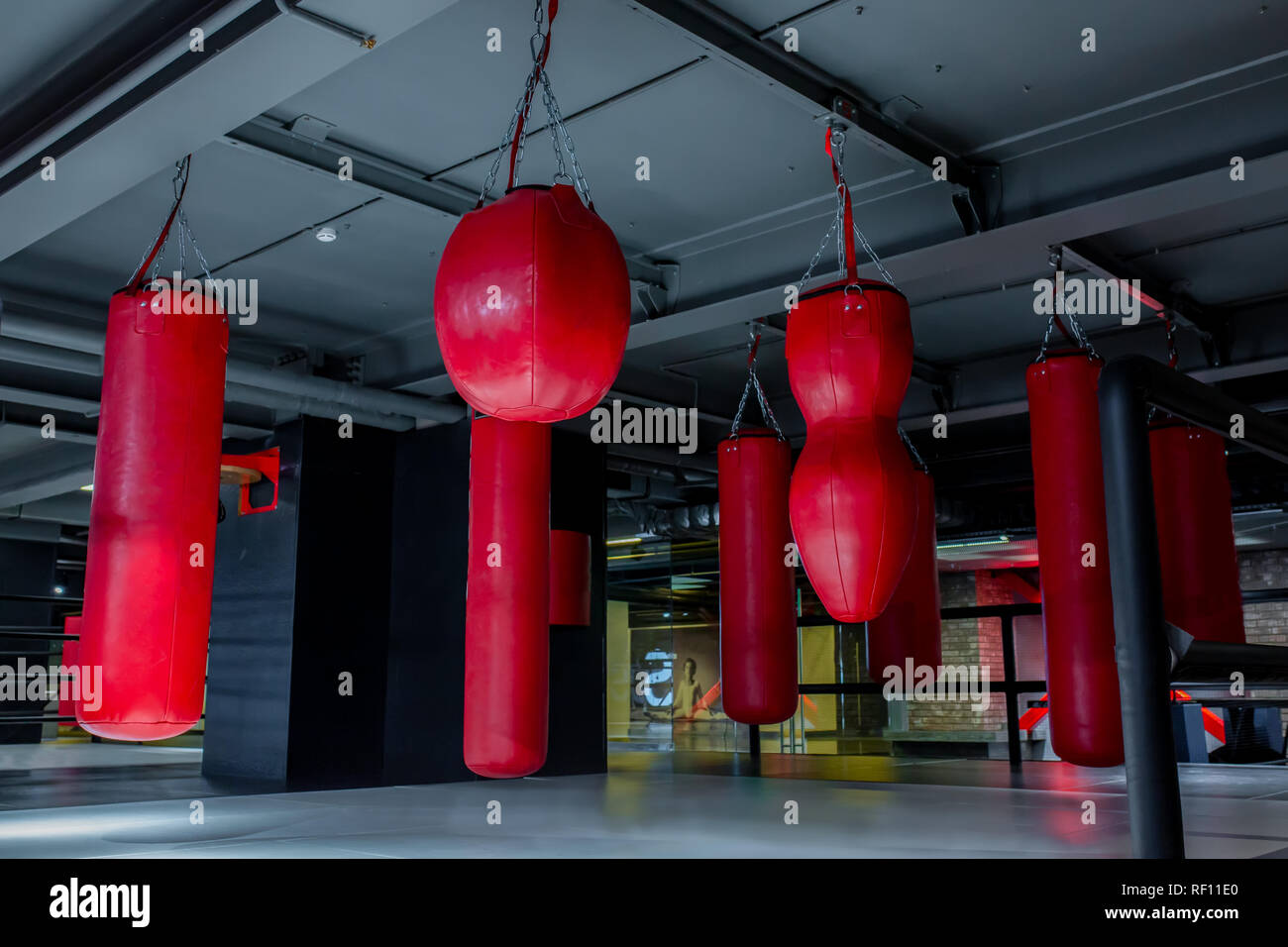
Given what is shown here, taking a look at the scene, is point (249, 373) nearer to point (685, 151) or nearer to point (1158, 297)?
point (685, 151)

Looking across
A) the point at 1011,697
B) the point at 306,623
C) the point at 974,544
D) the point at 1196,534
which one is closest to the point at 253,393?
the point at 306,623

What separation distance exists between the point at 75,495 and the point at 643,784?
7.78 meters

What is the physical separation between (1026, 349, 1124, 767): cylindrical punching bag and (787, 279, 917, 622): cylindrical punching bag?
1.84 ft

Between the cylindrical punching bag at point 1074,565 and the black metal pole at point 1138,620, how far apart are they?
7.51 ft

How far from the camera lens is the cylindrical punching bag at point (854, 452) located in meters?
3.20

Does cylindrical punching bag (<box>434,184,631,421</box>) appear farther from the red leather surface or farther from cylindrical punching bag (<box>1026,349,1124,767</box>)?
the red leather surface

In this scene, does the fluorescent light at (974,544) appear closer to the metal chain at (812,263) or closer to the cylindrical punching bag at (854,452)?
the metal chain at (812,263)

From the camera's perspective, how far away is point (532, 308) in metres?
2.40

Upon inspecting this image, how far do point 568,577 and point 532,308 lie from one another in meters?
4.59

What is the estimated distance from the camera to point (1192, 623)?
3777 mm

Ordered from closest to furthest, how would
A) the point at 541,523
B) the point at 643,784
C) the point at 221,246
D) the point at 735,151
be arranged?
the point at 541,523 < the point at 735,151 < the point at 221,246 < the point at 643,784
